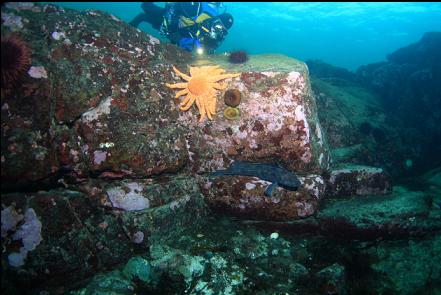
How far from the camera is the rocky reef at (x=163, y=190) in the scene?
14.1 ft

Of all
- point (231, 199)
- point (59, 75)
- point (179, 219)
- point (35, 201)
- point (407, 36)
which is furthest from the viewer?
point (407, 36)

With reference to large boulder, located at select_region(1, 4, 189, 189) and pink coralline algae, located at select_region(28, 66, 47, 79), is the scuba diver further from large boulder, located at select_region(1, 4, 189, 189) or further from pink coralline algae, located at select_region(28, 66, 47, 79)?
pink coralline algae, located at select_region(28, 66, 47, 79)

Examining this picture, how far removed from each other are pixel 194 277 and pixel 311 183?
299cm

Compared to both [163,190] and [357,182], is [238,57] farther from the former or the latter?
[357,182]

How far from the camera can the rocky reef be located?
4.29 metres

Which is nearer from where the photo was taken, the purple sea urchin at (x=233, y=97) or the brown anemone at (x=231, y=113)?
the purple sea urchin at (x=233, y=97)

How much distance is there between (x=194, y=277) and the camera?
4793 millimetres

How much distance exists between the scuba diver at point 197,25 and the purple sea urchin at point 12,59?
5030 millimetres

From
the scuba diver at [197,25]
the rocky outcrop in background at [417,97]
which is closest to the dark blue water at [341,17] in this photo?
the rocky outcrop in background at [417,97]

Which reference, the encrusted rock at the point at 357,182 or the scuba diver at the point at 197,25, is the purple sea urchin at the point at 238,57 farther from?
the encrusted rock at the point at 357,182

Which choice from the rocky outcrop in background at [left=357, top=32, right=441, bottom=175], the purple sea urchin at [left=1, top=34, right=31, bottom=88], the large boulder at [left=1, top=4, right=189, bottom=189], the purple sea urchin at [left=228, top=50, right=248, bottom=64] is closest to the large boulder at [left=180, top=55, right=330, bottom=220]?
the large boulder at [left=1, top=4, right=189, bottom=189]

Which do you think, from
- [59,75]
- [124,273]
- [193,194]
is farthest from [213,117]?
[124,273]

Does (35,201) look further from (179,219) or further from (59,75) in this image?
(179,219)

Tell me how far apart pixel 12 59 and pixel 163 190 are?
3.09 metres
